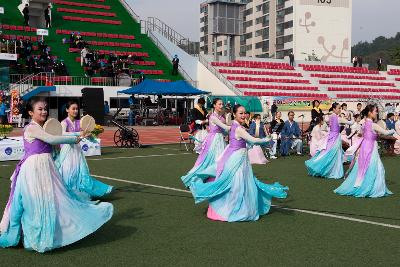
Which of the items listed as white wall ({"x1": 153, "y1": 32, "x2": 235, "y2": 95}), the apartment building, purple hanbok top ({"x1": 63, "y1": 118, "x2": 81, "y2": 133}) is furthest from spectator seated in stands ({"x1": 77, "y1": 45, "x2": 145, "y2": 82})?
the apartment building

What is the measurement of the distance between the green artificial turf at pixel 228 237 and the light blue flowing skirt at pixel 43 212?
166 mm

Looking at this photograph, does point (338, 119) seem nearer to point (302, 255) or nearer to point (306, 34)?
point (302, 255)

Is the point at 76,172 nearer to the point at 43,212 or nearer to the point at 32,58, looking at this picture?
the point at 43,212

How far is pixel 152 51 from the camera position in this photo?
4416cm

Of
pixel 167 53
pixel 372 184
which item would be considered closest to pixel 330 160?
pixel 372 184

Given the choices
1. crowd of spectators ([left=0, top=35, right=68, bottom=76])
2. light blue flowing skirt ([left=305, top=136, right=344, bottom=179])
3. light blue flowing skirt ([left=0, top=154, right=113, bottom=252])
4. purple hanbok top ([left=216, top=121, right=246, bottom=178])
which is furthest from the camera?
crowd of spectators ([left=0, top=35, right=68, bottom=76])

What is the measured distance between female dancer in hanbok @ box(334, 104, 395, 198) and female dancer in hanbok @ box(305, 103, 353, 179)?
2277mm

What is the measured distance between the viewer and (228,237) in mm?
6559

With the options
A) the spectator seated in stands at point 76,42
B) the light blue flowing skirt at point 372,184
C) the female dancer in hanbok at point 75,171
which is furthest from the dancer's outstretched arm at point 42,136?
the spectator seated in stands at point 76,42

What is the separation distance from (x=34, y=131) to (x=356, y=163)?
20.4 feet

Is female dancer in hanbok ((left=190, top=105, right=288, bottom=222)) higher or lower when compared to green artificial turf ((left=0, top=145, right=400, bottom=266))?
higher

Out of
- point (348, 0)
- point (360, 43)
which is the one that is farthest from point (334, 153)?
point (360, 43)

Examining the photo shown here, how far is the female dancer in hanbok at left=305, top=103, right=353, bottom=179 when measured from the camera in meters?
12.3

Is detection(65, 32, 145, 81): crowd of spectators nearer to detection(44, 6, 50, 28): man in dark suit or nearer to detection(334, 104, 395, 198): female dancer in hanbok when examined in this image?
detection(44, 6, 50, 28): man in dark suit
